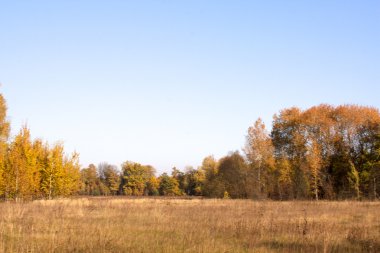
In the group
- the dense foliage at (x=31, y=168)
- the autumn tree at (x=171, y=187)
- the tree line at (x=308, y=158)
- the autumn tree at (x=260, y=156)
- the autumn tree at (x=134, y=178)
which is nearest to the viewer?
the dense foliage at (x=31, y=168)

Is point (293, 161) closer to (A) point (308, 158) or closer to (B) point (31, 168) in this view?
(A) point (308, 158)

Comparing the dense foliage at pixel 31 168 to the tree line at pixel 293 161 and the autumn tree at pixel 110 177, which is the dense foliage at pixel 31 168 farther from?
the autumn tree at pixel 110 177

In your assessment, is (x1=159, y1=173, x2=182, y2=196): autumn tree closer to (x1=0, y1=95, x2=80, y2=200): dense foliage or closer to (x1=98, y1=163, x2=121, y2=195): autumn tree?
(x1=98, y1=163, x2=121, y2=195): autumn tree

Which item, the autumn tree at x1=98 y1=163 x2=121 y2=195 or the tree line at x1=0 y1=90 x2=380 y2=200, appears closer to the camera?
the tree line at x1=0 y1=90 x2=380 y2=200

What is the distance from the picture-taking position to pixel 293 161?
46.5m

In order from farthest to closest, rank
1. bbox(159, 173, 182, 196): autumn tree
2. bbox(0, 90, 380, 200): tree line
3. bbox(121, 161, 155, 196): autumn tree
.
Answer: bbox(121, 161, 155, 196): autumn tree
bbox(159, 173, 182, 196): autumn tree
bbox(0, 90, 380, 200): tree line

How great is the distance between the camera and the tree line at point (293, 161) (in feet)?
103

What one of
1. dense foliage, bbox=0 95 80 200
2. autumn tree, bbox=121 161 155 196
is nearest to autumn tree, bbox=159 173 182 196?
autumn tree, bbox=121 161 155 196

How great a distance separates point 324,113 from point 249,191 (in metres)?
14.1

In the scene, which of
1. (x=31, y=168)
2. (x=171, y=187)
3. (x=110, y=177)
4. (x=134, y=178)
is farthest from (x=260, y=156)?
(x=110, y=177)

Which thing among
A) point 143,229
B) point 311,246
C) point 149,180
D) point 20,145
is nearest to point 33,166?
point 20,145

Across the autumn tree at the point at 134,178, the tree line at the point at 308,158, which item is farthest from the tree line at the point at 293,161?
the autumn tree at the point at 134,178

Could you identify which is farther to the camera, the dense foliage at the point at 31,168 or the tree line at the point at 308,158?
the tree line at the point at 308,158

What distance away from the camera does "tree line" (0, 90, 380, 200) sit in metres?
31.5
